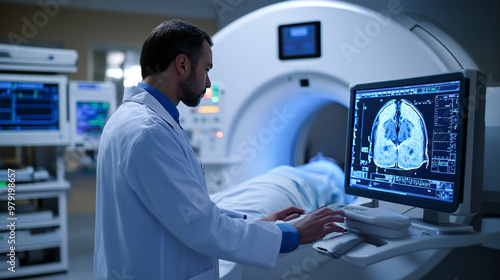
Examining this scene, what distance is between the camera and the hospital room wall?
445 cm

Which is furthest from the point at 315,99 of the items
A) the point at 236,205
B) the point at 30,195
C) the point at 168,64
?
the point at 30,195

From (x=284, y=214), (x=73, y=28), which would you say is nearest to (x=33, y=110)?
(x=284, y=214)

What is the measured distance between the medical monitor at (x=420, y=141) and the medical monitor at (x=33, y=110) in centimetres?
215

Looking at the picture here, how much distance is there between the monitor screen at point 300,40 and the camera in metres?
1.95

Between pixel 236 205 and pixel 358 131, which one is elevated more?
pixel 358 131

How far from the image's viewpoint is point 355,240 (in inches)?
39.4

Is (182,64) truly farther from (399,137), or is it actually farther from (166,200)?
(399,137)

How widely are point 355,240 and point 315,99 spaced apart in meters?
1.37

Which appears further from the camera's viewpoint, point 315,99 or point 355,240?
point 315,99

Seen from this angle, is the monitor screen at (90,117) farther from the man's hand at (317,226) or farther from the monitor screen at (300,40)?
the man's hand at (317,226)

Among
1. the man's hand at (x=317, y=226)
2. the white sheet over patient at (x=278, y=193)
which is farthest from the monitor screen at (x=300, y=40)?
the man's hand at (x=317, y=226)

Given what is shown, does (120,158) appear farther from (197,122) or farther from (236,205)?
(197,122)

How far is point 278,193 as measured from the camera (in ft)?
5.53

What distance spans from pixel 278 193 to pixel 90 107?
2341 millimetres
